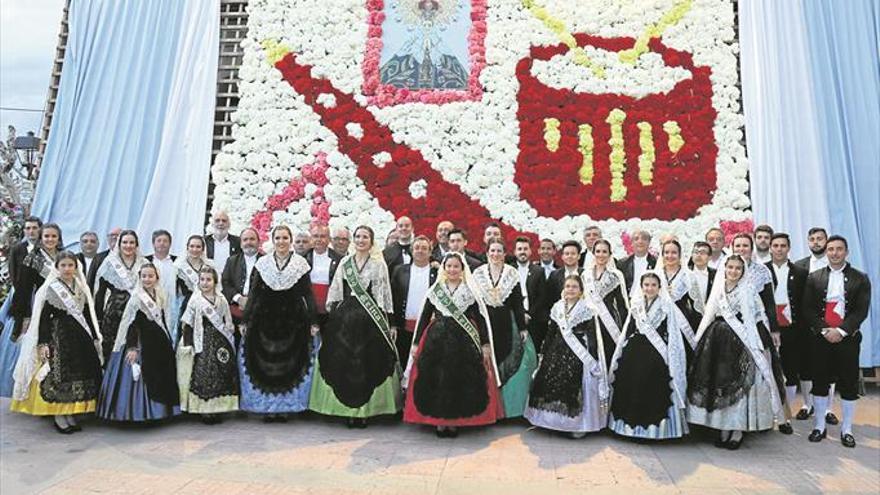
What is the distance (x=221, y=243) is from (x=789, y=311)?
3.89 m

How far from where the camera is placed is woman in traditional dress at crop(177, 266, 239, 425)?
3.76 metres

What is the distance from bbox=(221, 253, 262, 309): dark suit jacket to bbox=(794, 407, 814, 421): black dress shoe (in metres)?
3.73

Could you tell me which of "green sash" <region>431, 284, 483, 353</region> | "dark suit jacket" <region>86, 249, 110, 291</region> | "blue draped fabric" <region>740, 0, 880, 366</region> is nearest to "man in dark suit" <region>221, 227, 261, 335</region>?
"dark suit jacket" <region>86, 249, 110, 291</region>

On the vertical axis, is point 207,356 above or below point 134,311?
below

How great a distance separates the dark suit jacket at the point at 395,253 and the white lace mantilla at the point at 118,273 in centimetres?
155

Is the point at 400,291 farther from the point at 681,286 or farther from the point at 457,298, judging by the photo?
the point at 681,286

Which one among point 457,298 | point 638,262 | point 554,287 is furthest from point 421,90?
point 457,298

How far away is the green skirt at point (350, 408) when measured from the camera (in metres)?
3.74

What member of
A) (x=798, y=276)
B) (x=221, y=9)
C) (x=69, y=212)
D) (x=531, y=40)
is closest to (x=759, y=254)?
(x=798, y=276)

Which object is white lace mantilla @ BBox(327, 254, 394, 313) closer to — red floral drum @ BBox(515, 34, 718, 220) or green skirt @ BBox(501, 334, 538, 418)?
green skirt @ BBox(501, 334, 538, 418)

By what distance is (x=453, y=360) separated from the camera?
3615mm

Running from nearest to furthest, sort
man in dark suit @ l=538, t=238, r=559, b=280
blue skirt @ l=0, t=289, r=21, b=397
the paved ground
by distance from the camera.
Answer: the paved ground, blue skirt @ l=0, t=289, r=21, b=397, man in dark suit @ l=538, t=238, r=559, b=280

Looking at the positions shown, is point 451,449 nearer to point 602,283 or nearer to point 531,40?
point 602,283

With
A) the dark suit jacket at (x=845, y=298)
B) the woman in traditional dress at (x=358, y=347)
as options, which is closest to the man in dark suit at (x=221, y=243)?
the woman in traditional dress at (x=358, y=347)
